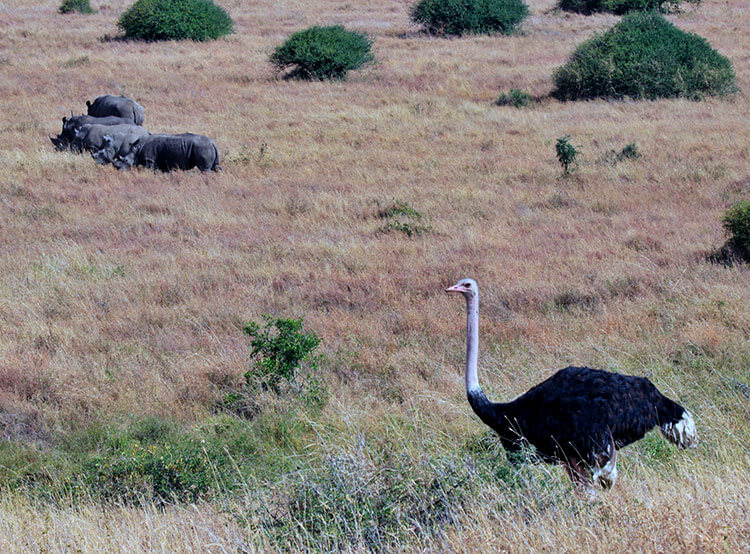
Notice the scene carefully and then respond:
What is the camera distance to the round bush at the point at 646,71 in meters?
23.6

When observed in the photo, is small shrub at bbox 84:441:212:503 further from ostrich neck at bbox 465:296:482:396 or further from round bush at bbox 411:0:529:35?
round bush at bbox 411:0:529:35

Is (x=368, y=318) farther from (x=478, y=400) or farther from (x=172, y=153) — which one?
(x=172, y=153)

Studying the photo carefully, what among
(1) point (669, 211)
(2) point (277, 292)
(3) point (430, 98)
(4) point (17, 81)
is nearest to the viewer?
(2) point (277, 292)

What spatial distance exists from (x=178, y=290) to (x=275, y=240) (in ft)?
8.04

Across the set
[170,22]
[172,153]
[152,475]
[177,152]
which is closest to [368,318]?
[152,475]

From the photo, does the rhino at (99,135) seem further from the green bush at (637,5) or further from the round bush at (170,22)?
the green bush at (637,5)

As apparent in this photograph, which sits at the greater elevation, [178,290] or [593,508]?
Result: [593,508]

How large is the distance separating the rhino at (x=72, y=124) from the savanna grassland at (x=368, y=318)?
1221mm

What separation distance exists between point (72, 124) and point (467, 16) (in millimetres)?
24874

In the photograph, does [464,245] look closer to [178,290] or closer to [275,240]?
[275,240]

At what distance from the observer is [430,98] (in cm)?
2378

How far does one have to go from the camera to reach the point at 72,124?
18.8 m

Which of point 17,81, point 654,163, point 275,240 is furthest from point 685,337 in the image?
point 17,81

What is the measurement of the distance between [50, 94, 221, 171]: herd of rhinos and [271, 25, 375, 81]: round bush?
35.3ft
